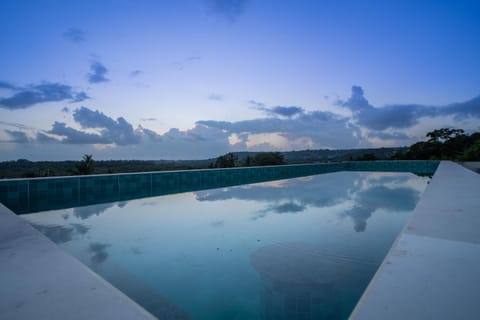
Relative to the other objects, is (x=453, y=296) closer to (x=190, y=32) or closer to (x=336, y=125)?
(x=190, y=32)

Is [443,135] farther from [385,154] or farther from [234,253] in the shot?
[234,253]

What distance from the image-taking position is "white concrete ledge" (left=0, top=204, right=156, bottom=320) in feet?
2.06

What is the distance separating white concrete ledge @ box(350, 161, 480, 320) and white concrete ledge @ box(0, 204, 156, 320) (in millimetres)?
631

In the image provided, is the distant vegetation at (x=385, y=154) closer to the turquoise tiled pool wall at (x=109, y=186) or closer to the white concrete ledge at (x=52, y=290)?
the turquoise tiled pool wall at (x=109, y=186)

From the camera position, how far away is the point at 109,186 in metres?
4.40

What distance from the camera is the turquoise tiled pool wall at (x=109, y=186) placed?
3355 millimetres

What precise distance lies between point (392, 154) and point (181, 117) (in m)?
14.3

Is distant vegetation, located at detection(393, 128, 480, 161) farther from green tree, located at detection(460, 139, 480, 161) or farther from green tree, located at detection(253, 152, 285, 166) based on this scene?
green tree, located at detection(253, 152, 285, 166)

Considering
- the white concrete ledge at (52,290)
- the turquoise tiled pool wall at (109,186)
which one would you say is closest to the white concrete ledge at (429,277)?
the white concrete ledge at (52,290)

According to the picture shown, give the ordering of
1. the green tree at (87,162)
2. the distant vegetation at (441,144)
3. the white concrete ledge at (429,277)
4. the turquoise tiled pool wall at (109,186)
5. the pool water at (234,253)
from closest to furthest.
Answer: the white concrete ledge at (429,277), the pool water at (234,253), the turquoise tiled pool wall at (109,186), the green tree at (87,162), the distant vegetation at (441,144)

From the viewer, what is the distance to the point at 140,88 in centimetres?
718

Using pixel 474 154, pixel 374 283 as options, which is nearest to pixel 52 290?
pixel 374 283

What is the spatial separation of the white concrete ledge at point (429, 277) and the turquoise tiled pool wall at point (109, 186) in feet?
13.9

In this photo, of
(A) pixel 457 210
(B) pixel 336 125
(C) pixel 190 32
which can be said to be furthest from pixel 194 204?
(B) pixel 336 125
